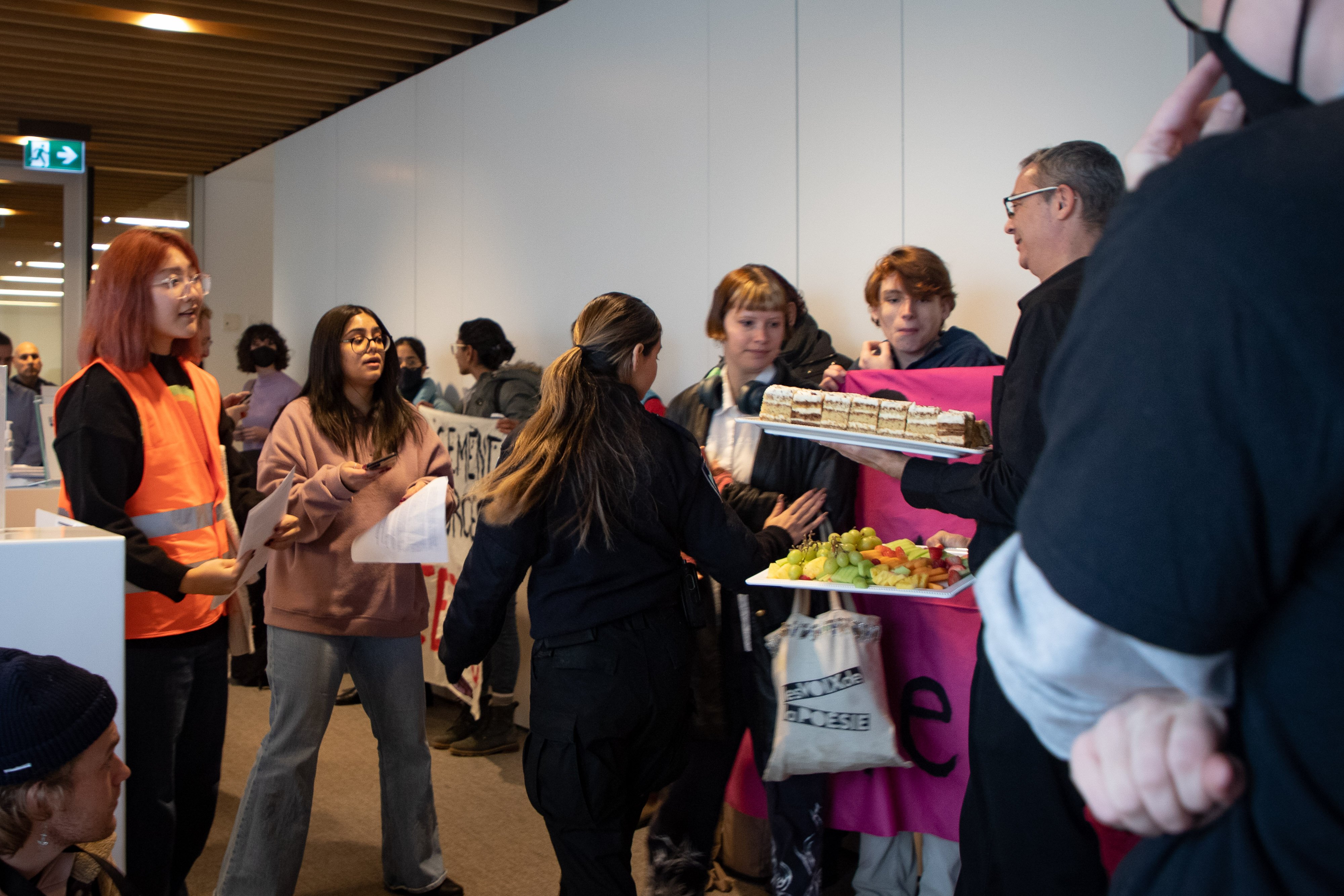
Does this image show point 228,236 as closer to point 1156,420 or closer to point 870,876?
point 870,876

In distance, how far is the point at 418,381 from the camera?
21.6 ft

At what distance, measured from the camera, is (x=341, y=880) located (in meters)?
3.21

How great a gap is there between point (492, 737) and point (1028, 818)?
10.1ft

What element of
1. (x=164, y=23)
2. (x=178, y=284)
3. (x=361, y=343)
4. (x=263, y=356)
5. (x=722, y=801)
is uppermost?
(x=164, y=23)

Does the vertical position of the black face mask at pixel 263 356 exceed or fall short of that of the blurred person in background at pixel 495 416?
it exceeds it

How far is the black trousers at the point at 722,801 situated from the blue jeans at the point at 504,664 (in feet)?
5.59

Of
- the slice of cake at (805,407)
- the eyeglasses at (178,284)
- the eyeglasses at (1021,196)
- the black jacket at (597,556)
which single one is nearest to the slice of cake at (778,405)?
the slice of cake at (805,407)

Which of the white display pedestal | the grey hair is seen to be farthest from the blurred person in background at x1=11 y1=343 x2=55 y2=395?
the grey hair

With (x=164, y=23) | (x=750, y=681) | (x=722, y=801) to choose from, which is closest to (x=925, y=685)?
(x=750, y=681)

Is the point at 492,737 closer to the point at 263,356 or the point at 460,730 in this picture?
the point at 460,730

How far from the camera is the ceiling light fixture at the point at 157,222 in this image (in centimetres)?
1166

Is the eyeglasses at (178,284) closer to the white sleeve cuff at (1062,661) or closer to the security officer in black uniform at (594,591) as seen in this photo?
the security officer in black uniform at (594,591)

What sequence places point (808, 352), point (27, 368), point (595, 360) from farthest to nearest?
point (27, 368) < point (808, 352) < point (595, 360)

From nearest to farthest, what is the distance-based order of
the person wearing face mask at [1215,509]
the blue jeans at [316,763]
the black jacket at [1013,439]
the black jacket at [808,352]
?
the person wearing face mask at [1215,509] < the black jacket at [1013,439] < the blue jeans at [316,763] < the black jacket at [808,352]
